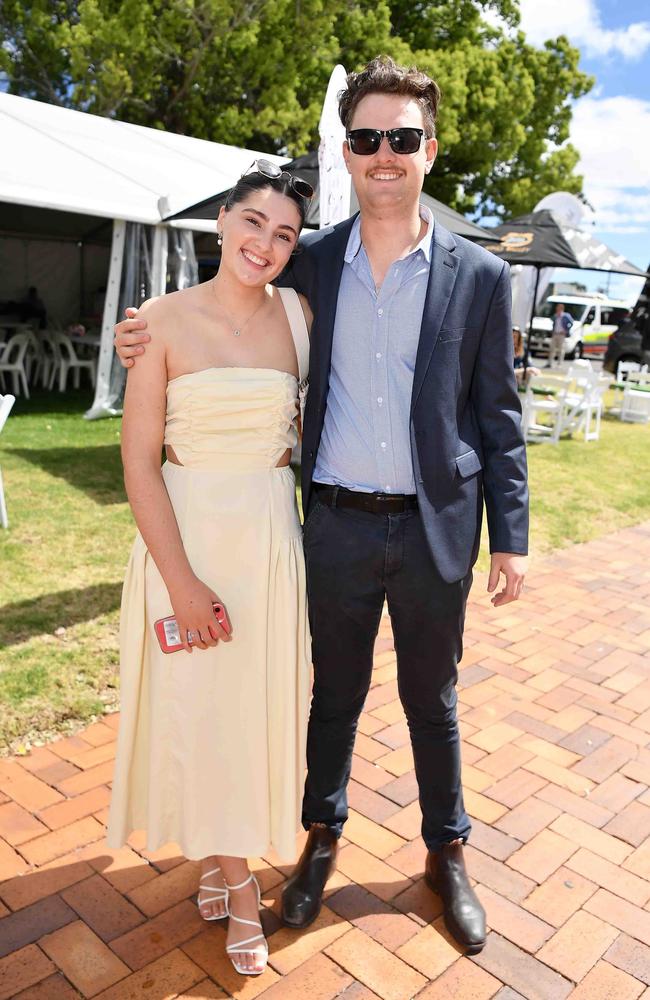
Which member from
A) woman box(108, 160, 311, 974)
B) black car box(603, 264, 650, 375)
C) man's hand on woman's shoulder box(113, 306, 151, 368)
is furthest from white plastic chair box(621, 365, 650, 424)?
man's hand on woman's shoulder box(113, 306, 151, 368)

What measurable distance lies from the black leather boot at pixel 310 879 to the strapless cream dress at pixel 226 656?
0.20 m

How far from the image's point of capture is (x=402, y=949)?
218 cm

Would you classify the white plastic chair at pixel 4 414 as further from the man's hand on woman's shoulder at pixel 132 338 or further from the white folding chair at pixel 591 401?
the white folding chair at pixel 591 401

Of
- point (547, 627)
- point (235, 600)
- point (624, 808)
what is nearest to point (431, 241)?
point (235, 600)

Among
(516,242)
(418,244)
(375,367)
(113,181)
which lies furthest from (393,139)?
(516,242)

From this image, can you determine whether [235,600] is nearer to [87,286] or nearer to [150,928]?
[150,928]

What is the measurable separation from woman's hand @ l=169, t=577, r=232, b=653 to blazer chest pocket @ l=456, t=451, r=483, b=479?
0.69 meters

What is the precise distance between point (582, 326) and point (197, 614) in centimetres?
2385

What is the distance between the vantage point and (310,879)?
7.60ft

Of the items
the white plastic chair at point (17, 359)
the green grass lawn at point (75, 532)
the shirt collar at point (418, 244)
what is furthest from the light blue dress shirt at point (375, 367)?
the white plastic chair at point (17, 359)

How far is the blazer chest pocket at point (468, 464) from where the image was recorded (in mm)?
2090

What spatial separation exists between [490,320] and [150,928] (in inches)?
72.5

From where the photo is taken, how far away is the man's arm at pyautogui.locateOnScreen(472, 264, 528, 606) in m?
2.08

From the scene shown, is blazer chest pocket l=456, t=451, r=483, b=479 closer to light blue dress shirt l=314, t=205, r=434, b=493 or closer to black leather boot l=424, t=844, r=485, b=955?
light blue dress shirt l=314, t=205, r=434, b=493
